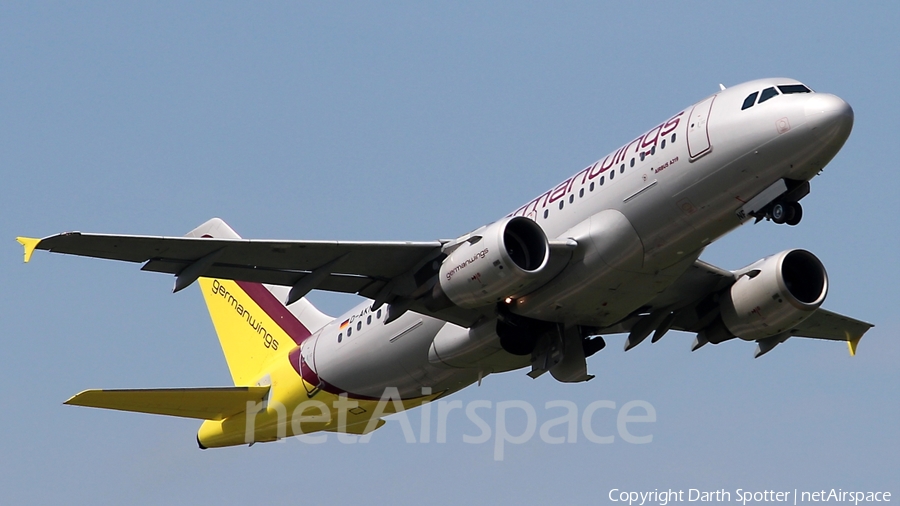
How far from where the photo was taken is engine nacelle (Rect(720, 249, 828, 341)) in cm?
3356

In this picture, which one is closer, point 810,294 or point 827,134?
point 827,134

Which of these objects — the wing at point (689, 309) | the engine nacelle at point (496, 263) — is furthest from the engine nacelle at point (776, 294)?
the engine nacelle at point (496, 263)

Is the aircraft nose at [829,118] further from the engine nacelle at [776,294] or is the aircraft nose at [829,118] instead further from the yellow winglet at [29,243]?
the yellow winglet at [29,243]

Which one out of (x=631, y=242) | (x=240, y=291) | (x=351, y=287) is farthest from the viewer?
(x=240, y=291)

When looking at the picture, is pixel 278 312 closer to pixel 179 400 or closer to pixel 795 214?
pixel 179 400

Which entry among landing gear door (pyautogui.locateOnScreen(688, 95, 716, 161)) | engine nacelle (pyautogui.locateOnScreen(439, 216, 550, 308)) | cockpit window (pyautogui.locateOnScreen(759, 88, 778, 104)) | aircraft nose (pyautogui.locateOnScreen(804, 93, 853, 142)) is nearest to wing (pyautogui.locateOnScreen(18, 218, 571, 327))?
engine nacelle (pyautogui.locateOnScreen(439, 216, 550, 308))

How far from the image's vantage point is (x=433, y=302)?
30.7m

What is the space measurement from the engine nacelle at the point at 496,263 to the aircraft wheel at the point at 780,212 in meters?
4.89

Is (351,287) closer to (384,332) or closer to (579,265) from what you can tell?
(384,332)

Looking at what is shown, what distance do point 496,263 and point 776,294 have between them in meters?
8.47

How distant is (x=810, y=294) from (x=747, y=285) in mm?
1556

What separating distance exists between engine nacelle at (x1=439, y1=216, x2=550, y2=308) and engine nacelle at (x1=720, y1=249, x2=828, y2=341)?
7218mm

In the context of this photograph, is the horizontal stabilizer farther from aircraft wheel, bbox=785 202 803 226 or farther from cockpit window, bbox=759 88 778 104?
cockpit window, bbox=759 88 778 104

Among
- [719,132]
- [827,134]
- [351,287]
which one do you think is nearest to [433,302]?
[351,287]
